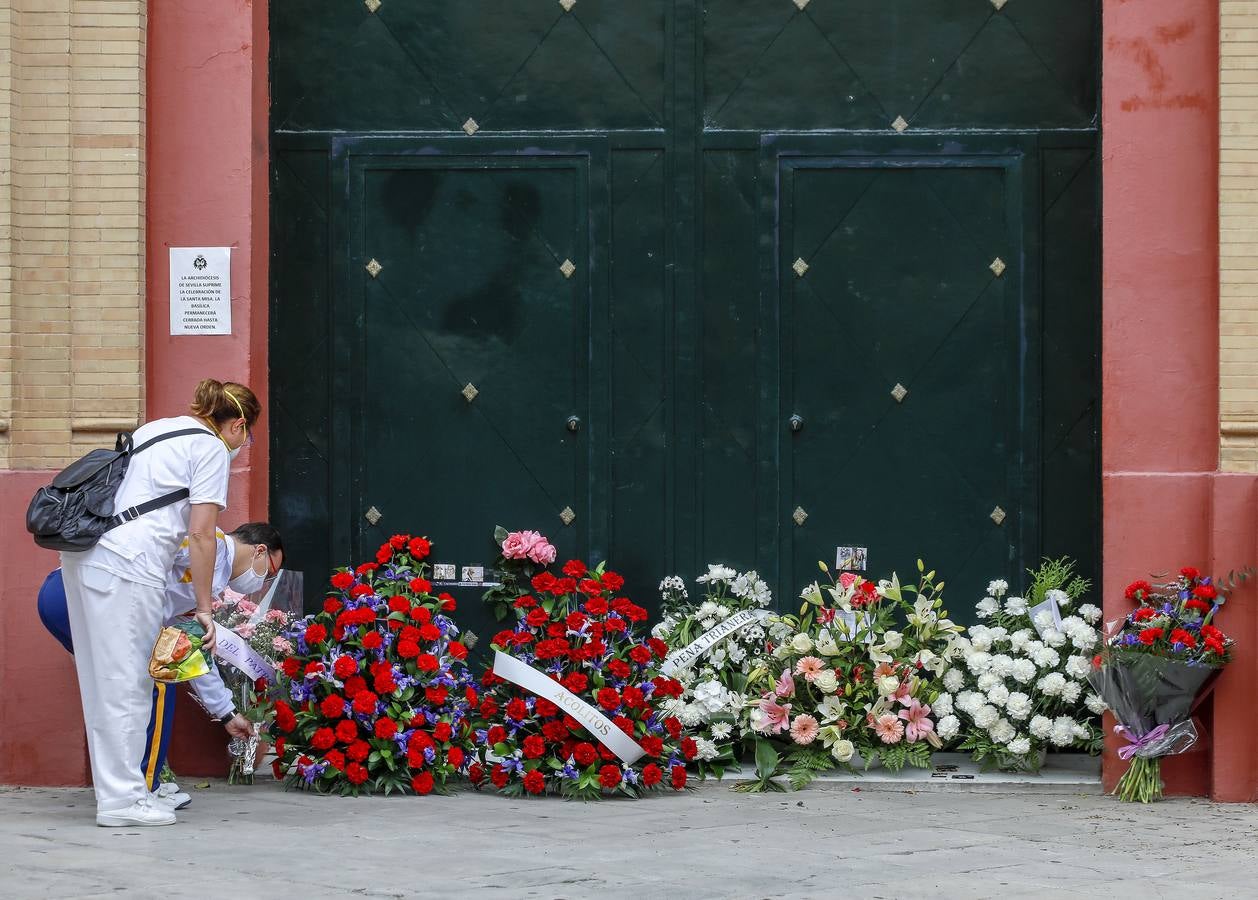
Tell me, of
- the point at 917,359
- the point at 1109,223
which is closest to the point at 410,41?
the point at 917,359

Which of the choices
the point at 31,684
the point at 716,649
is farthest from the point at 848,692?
the point at 31,684

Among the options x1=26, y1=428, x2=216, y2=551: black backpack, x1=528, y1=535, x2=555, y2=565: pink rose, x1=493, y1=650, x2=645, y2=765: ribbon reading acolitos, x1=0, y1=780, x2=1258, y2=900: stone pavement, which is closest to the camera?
x1=0, y1=780, x2=1258, y2=900: stone pavement

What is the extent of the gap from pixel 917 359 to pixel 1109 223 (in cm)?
125

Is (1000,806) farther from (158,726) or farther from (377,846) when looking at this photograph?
(158,726)

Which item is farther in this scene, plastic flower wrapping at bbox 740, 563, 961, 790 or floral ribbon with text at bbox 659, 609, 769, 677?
floral ribbon with text at bbox 659, 609, 769, 677

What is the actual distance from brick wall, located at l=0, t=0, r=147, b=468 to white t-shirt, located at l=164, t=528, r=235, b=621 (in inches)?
40.1

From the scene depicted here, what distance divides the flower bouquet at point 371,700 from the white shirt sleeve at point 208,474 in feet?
3.79

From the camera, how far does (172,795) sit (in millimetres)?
7664

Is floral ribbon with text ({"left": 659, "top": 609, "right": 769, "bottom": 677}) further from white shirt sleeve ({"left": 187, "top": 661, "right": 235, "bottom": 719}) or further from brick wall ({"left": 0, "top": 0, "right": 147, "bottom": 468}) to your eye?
brick wall ({"left": 0, "top": 0, "right": 147, "bottom": 468})

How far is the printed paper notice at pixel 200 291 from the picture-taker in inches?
346

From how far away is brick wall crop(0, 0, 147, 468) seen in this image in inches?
336

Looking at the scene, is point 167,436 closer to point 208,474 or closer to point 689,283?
point 208,474

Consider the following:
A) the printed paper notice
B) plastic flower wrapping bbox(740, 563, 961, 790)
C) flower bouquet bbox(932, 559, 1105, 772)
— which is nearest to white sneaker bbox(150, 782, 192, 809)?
the printed paper notice

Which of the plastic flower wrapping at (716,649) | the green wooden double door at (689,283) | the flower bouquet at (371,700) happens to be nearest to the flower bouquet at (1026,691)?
the green wooden double door at (689,283)
